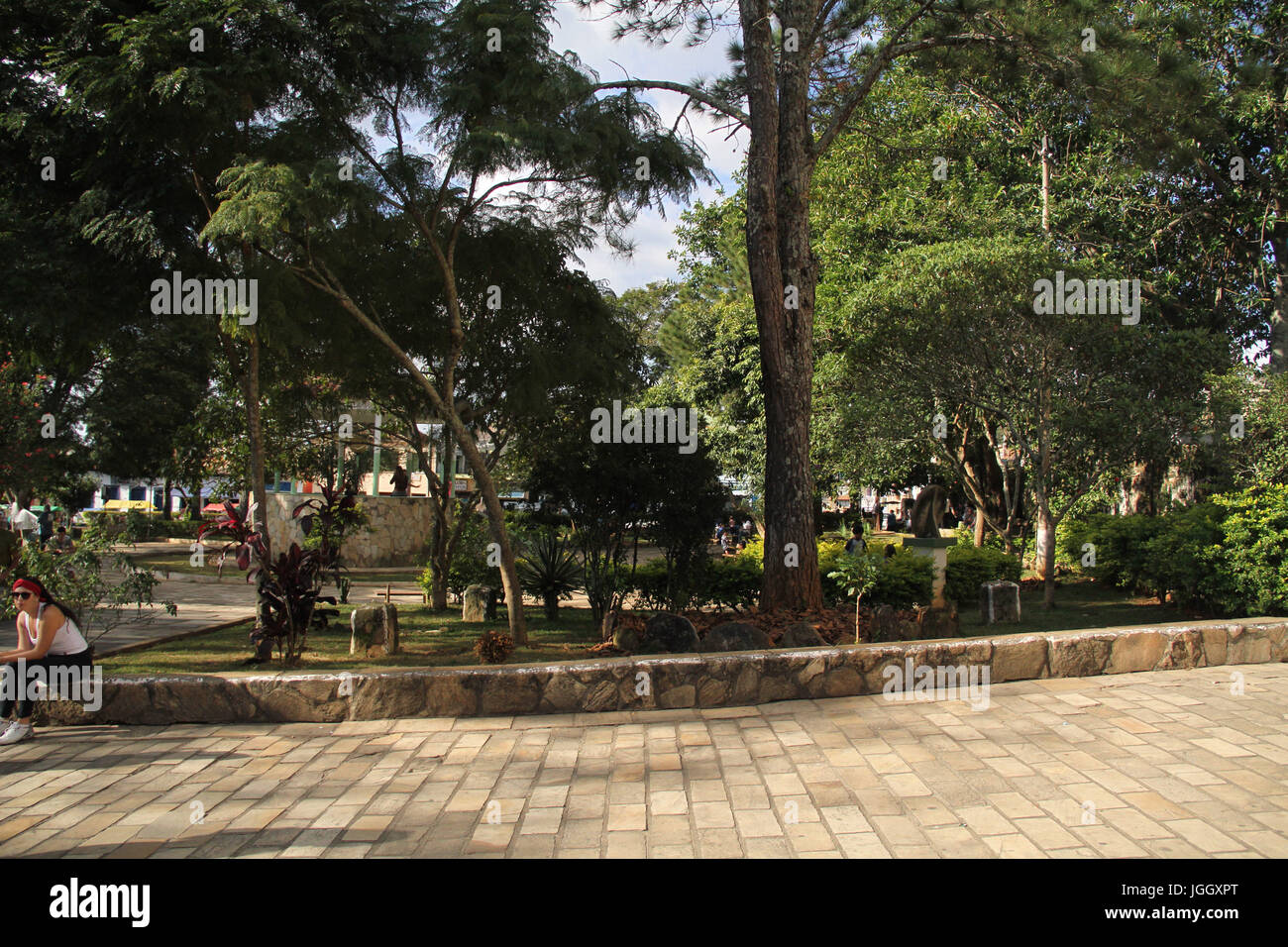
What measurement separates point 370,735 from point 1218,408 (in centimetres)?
1249

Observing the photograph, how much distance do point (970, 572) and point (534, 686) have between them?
9.23m

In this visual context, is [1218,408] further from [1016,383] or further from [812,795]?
[812,795]

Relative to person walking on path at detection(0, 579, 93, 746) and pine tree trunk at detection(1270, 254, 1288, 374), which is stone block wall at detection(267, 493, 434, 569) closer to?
person walking on path at detection(0, 579, 93, 746)

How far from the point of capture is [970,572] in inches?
539

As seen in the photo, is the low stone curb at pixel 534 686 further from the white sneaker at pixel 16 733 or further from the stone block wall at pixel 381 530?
the stone block wall at pixel 381 530

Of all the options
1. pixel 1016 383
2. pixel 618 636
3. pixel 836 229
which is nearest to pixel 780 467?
pixel 618 636

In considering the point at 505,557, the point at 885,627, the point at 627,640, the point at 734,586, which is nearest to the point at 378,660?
the point at 505,557

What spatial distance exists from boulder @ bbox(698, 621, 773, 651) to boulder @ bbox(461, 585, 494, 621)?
499cm

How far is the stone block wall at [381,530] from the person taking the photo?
68.6 feet

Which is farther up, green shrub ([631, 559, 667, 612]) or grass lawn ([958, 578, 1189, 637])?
green shrub ([631, 559, 667, 612])

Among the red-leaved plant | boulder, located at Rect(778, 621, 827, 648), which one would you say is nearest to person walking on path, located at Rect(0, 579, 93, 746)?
the red-leaved plant

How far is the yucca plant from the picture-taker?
12.2 m

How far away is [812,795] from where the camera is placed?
474 centimetres

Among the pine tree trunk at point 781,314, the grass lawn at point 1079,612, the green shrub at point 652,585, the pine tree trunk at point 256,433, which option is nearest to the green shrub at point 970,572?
the grass lawn at point 1079,612
